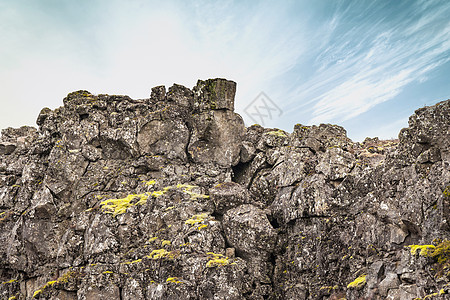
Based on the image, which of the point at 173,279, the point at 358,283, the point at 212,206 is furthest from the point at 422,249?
the point at 212,206

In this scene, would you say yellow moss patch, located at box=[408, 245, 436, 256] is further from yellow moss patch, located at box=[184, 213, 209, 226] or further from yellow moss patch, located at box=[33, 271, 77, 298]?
yellow moss patch, located at box=[33, 271, 77, 298]

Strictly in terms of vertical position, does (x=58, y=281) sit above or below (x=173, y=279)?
above

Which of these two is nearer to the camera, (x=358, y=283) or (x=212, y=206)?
(x=358, y=283)

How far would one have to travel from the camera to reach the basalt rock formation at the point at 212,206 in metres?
23.4

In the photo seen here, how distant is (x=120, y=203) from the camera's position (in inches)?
1325

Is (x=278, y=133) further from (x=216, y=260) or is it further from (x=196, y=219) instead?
(x=216, y=260)


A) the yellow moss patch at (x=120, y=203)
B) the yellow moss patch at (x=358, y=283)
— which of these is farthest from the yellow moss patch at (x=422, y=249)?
the yellow moss patch at (x=120, y=203)

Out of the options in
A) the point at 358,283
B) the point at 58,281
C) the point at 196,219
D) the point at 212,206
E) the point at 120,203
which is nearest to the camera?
the point at 358,283

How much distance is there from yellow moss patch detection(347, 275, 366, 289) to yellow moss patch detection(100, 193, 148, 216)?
20527 mm

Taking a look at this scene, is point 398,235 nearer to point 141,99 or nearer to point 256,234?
point 256,234

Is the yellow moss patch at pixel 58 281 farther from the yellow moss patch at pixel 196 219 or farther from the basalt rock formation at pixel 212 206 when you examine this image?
the yellow moss patch at pixel 196 219

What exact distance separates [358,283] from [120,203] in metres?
23.5

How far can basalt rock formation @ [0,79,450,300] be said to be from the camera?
2342cm

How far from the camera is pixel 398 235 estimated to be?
23.7 meters
